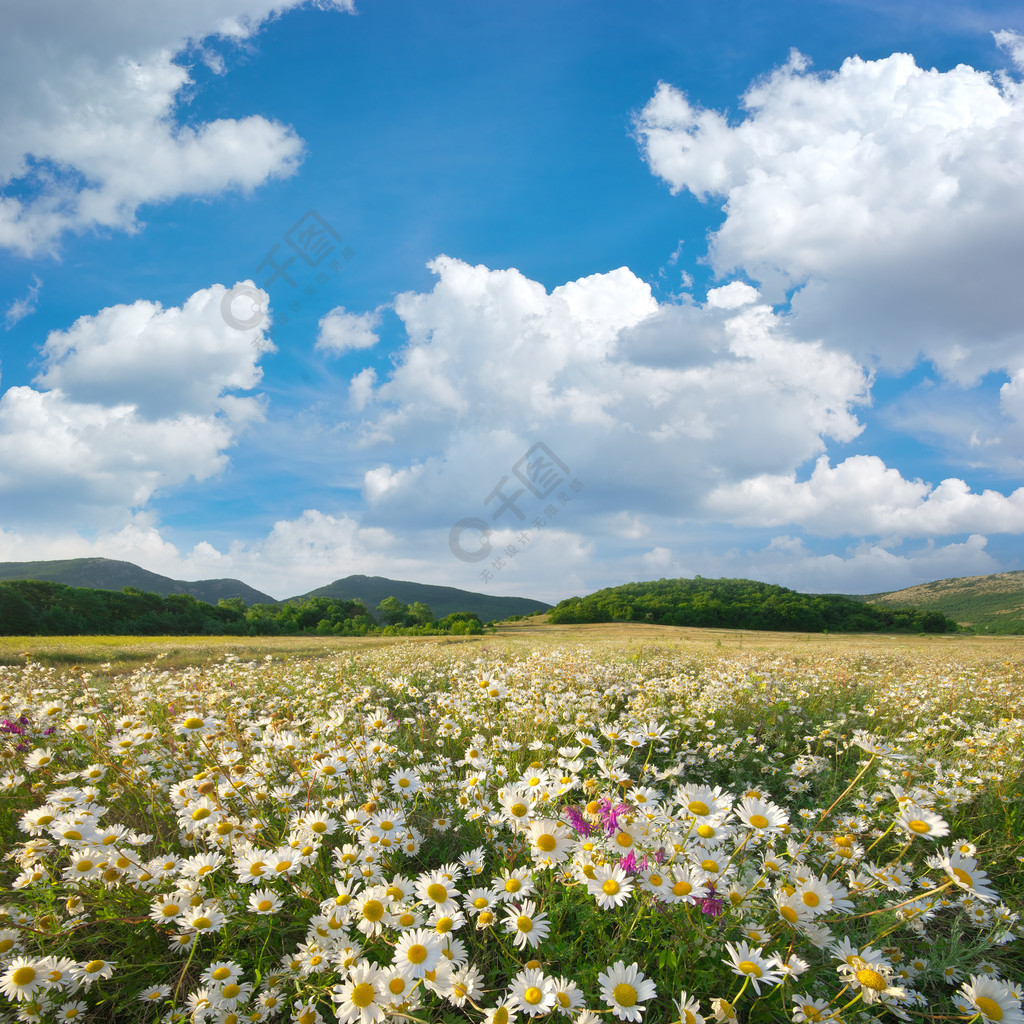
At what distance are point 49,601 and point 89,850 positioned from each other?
207 ft

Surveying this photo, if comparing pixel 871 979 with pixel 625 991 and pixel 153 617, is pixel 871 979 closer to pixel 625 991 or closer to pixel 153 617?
pixel 625 991

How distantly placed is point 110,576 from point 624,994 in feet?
Result: 588

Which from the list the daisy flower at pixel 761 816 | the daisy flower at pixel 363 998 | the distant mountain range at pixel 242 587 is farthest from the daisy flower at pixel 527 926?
the distant mountain range at pixel 242 587

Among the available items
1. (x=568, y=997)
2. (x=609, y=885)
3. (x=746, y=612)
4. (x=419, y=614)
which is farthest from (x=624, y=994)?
(x=746, y=612)

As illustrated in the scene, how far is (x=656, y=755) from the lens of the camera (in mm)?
6035

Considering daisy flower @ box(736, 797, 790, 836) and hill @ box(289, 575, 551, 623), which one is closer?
daisy flower @ box(736, 797, 790, 836)

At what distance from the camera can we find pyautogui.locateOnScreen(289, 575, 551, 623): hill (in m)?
146

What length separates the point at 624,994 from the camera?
6.20 feet

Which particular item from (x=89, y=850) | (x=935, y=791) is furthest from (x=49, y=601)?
(x=935, y=791)

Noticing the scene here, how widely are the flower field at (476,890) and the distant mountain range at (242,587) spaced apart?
133 meters

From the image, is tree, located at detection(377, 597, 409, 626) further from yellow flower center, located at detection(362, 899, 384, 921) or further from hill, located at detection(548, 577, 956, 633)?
yellow flower center, located at detection(362, 899, 384, 921)

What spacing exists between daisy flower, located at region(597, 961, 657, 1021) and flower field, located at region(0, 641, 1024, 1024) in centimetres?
1

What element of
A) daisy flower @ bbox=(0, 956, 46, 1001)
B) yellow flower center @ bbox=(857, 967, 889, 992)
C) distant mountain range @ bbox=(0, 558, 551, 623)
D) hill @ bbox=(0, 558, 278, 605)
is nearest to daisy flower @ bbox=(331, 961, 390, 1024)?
daisy flower @ bbox=(0, 956, 46, 1001)

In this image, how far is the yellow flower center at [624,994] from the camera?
1.87 m
